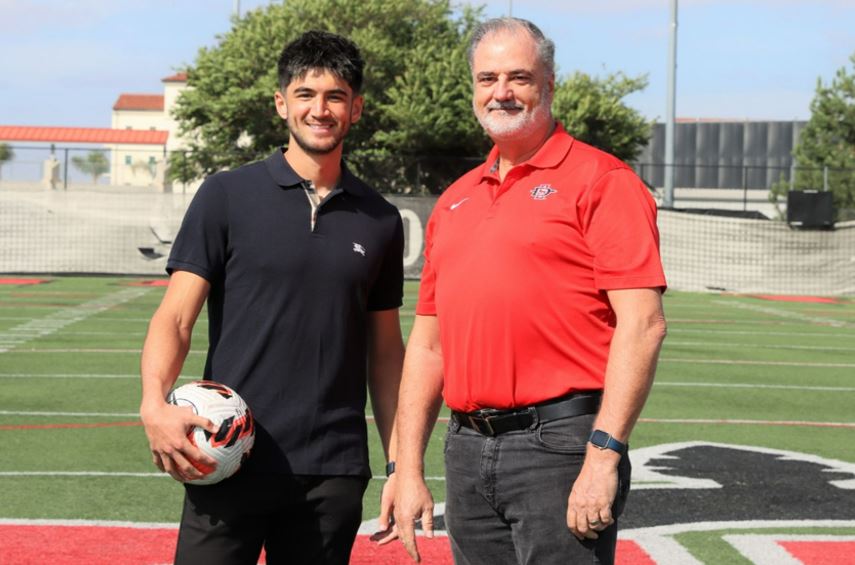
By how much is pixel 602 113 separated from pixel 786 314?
19.3m

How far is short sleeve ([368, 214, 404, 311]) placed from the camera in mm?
4223

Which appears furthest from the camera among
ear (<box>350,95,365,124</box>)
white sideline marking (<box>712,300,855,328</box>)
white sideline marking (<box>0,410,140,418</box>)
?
white sideline marking (<box>712,300,855,328</box>)

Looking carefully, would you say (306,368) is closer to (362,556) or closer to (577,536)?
(577,536)

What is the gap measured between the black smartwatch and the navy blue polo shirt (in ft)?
2.75

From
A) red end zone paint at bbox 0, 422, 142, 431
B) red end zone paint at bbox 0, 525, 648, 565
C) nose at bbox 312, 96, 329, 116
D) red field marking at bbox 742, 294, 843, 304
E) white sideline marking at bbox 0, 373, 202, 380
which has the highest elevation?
nose at bbox 312, 96, 329, 116

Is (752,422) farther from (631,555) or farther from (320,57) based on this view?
(320,57)

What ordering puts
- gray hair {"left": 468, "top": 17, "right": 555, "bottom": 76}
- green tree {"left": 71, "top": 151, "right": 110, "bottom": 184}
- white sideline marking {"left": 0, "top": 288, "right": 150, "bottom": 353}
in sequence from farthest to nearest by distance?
green tree {"left": 71, "top": 151, "right": 110, "bottom": 184}
white sideline marking {"left": 0, "top": 288, "right": 150, "bottom": 353}
gray hair {"left": 468, "top": 17, "right": 555, "bottom": 76}

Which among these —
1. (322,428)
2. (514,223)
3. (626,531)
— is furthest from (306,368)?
(626,531)

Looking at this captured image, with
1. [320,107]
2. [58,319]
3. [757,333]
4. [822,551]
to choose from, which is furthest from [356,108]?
[757,333]

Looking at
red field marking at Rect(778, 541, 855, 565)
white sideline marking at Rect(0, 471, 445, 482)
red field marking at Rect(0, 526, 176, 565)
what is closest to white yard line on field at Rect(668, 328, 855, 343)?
white sideline marking at Rect(0, 471, 445, 482)

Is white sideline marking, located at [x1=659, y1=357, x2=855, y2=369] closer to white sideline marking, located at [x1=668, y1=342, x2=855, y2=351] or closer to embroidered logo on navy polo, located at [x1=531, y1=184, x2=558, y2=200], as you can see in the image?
white sideline marking, located at [x1=668, y1=342, x2=855, y2=351]

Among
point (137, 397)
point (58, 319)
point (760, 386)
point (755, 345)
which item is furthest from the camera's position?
point (58, 319)

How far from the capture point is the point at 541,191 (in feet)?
11.9

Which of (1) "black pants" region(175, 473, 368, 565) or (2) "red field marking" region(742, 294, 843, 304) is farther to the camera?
(2) "red field marking" region(742, 294, 843, 304)
